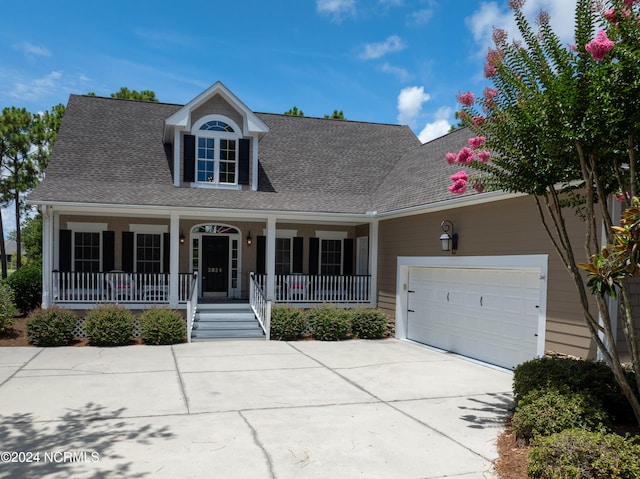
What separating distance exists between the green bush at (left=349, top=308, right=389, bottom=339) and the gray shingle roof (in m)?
2.96

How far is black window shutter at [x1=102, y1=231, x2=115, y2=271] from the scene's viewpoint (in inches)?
586

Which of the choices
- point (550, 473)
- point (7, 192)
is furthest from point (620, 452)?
point (7, 192)

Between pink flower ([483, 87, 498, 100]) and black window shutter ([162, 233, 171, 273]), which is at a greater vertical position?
pink flower ([483, 87, 498, 100])

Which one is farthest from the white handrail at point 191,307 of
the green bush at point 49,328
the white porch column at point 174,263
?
the green bush at point 49,328

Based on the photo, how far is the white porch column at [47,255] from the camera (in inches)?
503

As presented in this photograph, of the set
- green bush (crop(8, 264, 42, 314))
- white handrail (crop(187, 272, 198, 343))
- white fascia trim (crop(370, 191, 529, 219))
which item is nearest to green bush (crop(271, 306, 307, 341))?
white handrail (crop(187, 272, 198, 343))

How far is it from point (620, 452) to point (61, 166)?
14715 mm

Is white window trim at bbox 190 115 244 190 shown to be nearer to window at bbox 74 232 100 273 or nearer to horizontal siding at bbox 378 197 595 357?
window at bbox 74 232 100 273

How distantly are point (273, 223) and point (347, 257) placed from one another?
11.1ft

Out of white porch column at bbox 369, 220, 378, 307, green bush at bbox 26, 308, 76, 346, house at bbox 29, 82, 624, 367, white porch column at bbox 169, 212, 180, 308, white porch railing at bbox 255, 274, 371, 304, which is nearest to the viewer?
house at bbox 29, 82, 624, 367

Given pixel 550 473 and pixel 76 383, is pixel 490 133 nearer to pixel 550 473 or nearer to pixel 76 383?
pixel 550 473

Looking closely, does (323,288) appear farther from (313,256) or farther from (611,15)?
(611,15)

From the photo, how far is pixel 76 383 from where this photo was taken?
825 centimetres

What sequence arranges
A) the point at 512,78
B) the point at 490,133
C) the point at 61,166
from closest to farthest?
the point at 512,78
the point at 490,133
the point at 61,166
